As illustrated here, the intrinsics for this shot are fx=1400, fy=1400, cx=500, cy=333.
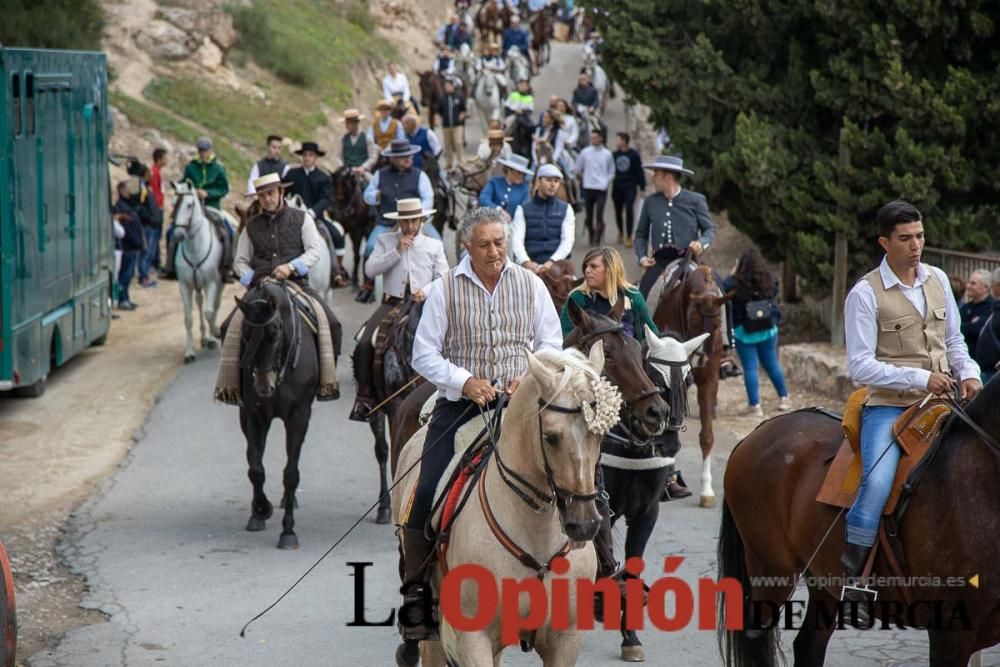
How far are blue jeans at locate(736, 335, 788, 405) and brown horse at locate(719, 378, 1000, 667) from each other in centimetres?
845

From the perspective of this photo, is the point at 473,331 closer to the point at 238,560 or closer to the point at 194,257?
the point at 238,560

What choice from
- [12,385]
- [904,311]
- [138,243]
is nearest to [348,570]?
[904,311]

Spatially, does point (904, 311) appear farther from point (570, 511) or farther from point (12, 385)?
point (12, 385)

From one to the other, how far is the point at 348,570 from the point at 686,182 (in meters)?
10.2

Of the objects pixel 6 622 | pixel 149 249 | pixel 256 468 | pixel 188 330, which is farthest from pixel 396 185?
pixel 6 622

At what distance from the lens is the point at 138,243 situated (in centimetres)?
2395

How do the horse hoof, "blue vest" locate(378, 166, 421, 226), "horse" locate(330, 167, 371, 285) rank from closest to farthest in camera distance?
the horse hoof, "blue vest" locate(378, 166, 421, 226), "horse" locate(330, 167, 371, 285)

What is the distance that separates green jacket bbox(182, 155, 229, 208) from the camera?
22.2 meters

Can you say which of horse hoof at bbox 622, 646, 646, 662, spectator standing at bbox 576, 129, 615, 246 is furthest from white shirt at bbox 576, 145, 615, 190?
horse hoof at bbox 622, 646, 646, 662

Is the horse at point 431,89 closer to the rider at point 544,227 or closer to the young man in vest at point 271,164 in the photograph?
the young man in vest at point 271,164

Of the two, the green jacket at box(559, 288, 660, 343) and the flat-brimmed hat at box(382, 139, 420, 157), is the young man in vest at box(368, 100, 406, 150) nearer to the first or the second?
the flat-brimmed hat at box(382, 139, 420, 157)

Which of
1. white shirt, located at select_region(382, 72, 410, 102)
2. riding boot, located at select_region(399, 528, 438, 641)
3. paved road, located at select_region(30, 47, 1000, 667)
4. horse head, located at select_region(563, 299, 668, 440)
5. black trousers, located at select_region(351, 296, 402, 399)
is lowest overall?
paved road, located at select_region(30, 47, 1000, 667)

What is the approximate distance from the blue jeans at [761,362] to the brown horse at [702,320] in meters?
2.95

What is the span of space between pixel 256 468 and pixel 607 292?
3715 mm
